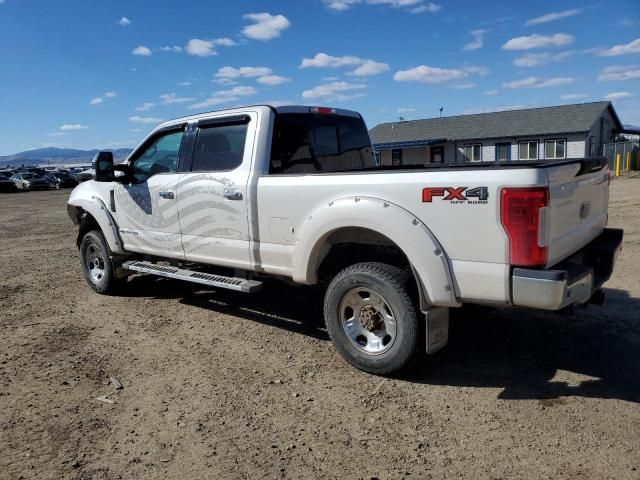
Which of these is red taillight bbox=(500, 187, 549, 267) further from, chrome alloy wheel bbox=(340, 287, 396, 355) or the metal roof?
the metal roof

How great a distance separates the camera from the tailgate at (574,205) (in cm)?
341

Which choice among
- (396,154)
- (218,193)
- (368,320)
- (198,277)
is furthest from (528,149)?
(368,320)

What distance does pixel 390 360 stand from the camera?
405 cm

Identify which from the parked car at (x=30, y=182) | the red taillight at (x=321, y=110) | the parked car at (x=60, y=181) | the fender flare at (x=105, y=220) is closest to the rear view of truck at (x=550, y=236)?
the red taillight at (x=321, y=110)

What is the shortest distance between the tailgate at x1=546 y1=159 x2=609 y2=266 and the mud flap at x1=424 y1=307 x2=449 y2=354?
86 cm

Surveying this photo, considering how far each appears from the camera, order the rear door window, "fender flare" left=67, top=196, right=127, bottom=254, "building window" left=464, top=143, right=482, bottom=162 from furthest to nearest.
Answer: "building window" left=464, top=143, right=482, bottom=162, "fender flare" left=67, top=196, right=127, bottom=254, the rear door window

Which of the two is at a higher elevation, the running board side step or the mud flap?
the running board side step

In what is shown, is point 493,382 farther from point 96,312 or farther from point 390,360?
point 96,312

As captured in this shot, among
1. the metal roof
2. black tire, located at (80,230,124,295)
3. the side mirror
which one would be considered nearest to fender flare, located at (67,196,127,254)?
black tire, located at (80,230,124,295)

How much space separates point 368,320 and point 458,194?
50.2 inches

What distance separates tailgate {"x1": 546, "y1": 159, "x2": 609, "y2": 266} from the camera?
3410mm

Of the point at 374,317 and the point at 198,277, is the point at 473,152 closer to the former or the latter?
the point at 198,277

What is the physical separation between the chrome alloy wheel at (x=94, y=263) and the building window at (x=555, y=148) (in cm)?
3301

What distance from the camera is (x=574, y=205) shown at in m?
3.79
